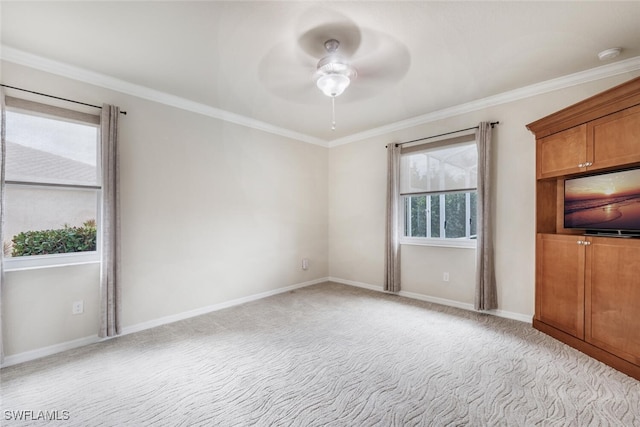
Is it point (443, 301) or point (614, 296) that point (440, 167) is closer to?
point (443, 301)

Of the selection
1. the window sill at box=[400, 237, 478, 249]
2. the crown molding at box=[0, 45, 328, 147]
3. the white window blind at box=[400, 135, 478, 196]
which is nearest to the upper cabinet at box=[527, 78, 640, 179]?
the white window blind at box=[400, 135, 478, 196]

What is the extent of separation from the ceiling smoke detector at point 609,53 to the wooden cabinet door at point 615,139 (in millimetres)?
595

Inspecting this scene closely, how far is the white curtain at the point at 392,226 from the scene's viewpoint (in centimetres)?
440

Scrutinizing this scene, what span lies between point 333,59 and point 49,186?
9.38 feet

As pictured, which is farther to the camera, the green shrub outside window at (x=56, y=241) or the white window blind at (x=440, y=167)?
the white window blind at (x=440, y=167)

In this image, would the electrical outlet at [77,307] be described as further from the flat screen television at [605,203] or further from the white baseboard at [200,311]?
the flat screen television at [605,203]

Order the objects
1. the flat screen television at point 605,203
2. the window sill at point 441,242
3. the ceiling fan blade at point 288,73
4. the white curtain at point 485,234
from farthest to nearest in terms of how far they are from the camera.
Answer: the window sill at point 441,242, the white curtain at point 485,234, the ceiling fan blade at point 288,73, the flat screen television at point 605,203

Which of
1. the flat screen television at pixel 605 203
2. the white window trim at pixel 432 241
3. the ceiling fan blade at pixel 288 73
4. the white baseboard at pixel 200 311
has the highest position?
the ceiling fan blade at pixel 288 73

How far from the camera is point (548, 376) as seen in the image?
224 centimetres

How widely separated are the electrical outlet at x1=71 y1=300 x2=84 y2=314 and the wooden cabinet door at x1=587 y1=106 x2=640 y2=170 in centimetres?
490

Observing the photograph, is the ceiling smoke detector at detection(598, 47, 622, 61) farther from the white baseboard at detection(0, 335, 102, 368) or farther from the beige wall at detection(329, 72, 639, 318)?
the white baseboard at detection(0, 335, 102, 368)

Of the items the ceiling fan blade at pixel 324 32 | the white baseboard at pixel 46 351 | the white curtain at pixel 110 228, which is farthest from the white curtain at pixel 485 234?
the white baseboard at pixel 46 351

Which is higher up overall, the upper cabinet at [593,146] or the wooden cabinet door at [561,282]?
the upper cabinet at [593,146]

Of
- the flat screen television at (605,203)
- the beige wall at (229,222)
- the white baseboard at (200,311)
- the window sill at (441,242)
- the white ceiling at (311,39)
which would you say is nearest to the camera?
the white ceiling at (311,39)
